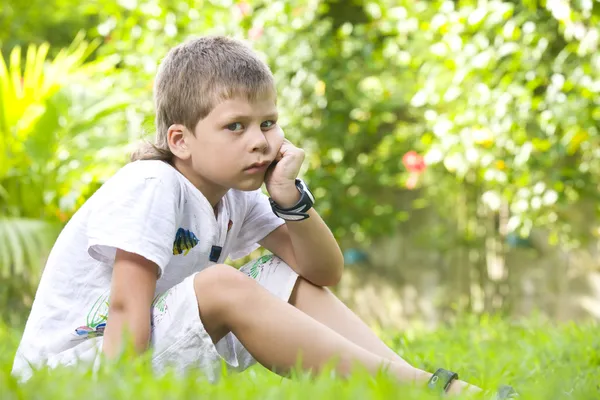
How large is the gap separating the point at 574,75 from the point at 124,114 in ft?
9.00


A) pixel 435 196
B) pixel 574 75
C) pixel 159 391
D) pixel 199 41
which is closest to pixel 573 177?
pixel 574 75

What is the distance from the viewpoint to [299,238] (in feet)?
6.81

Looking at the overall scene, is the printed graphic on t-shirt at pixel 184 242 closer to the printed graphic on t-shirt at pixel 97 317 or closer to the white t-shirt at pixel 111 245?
the white t-shirt at pixel 111 245

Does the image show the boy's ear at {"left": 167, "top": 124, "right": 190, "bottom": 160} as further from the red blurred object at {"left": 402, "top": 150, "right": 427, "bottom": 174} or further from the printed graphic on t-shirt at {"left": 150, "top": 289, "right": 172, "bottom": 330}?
the red blurred object at {"left": 402, "top": 150, "right": 427, "bottom": 174}

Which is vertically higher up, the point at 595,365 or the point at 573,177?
the point at 573,177

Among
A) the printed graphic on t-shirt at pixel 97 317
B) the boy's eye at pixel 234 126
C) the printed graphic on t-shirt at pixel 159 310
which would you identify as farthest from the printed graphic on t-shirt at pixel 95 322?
the boy's eye at pixel 234 126

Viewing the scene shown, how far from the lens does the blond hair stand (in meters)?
1.92

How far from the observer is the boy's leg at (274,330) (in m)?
1.63

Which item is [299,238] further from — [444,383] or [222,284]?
[444,383]

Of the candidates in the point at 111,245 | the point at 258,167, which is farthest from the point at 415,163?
the point at 111,245

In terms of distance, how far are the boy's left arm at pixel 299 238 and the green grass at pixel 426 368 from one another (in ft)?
1.00

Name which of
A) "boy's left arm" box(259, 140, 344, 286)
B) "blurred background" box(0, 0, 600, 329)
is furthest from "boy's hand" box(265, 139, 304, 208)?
"blurred background" box(0, 0, 600, 329)

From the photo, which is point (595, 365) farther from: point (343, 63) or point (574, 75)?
point (343, 63)

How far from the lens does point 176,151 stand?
1981 mm
